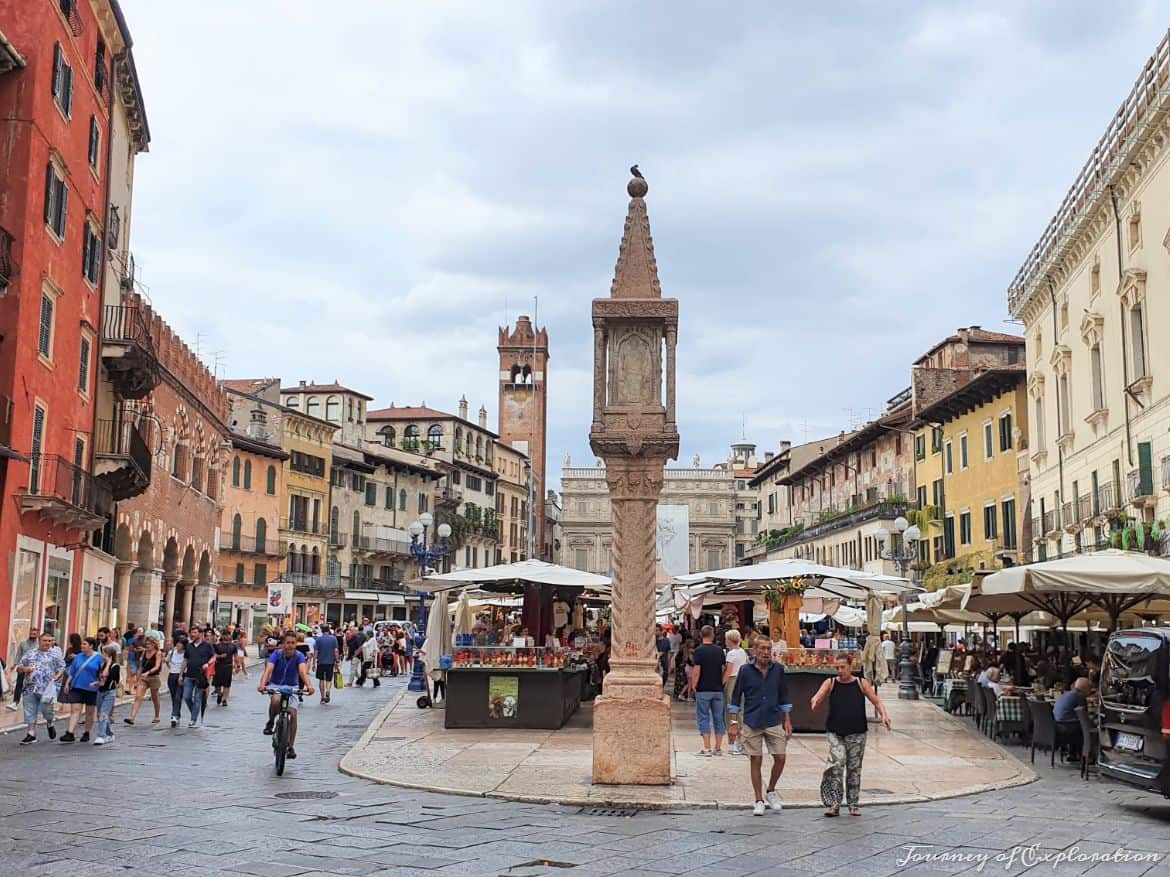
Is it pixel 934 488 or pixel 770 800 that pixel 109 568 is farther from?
pixel 934 488

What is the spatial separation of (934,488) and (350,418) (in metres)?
40.6

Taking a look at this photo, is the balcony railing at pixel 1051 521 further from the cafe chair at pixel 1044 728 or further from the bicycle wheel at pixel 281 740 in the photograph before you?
the bicycle wheel at pixel 281 740

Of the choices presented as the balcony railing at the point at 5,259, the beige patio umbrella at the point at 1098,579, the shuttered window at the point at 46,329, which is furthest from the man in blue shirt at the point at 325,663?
the beige patio umbrella at the point at 1098,579

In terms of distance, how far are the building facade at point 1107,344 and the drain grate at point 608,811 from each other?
17949 mm

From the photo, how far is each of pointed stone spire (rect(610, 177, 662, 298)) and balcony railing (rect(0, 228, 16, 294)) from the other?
13.3 m

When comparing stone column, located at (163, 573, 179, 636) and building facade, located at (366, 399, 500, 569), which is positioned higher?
building facade, located at (366, 399, 500, 569)

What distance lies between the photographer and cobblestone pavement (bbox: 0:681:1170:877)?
26.9ft

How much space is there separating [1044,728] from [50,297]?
2009 cm

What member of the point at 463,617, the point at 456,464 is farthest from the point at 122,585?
the point at 456,464

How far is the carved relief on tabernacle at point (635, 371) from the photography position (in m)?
13.2

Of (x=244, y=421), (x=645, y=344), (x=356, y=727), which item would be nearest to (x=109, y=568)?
(x=356, y=727)

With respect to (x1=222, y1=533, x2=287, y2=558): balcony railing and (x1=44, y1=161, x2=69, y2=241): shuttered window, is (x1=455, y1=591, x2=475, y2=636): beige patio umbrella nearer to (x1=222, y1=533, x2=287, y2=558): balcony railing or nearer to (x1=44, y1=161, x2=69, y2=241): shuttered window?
(x1=44, y1=161, x2=69, y2=241): shuttered window

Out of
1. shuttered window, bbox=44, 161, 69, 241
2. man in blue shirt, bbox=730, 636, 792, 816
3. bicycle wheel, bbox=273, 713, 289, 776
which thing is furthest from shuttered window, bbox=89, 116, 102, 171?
man in blue shirt, bbox=730, 636, 792, 816

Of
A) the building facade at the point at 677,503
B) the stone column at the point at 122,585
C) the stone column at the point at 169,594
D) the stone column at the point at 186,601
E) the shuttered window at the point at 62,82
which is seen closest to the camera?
the shuttered window at the point at 62,82
